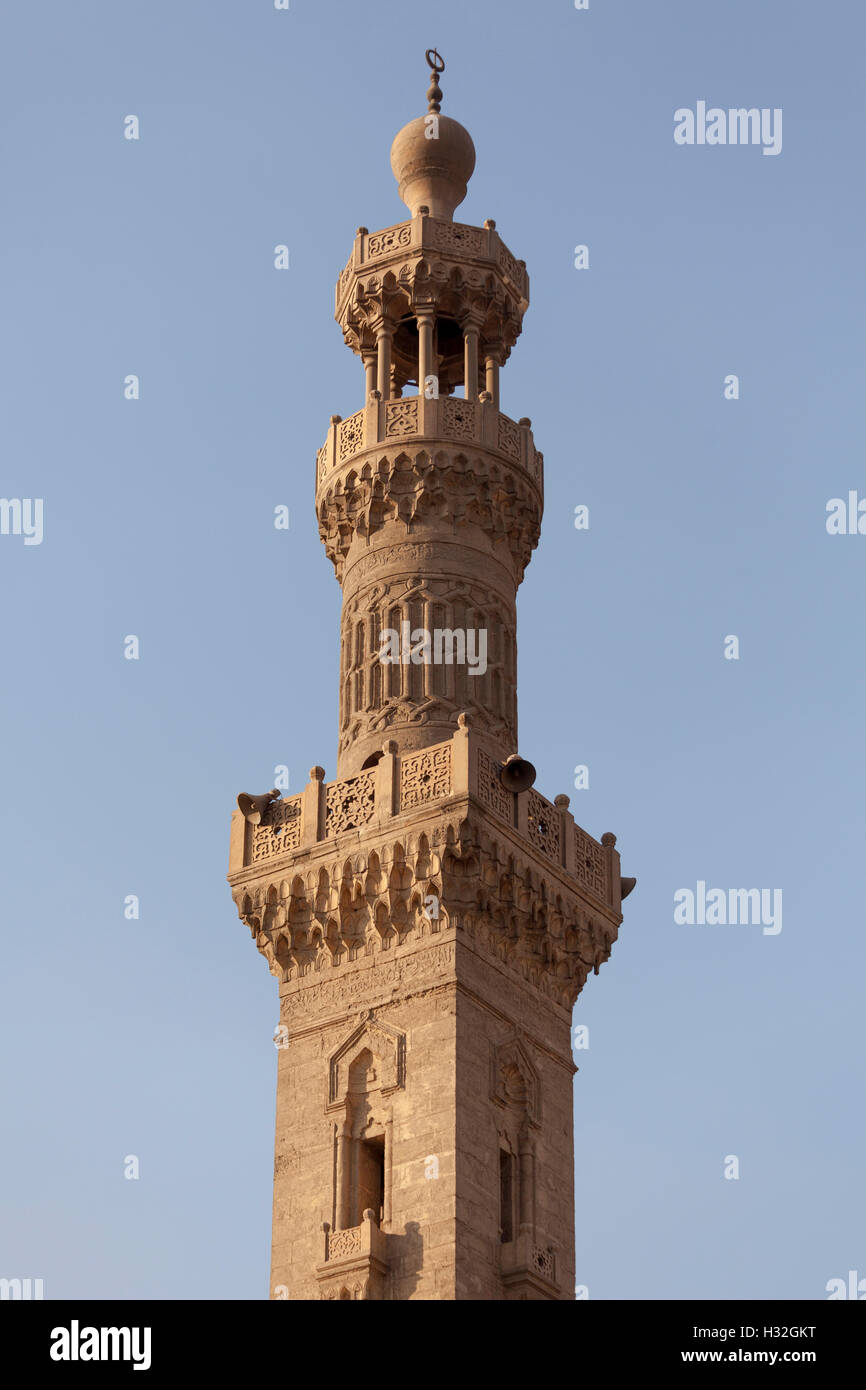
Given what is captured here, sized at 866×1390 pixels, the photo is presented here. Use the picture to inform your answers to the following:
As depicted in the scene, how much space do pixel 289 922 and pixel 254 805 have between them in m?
1.86

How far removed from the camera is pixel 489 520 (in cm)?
3844

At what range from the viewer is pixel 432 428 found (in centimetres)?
3847

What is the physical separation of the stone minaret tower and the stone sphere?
1.69 metres

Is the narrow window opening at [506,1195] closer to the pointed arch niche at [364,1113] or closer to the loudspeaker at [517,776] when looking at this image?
the pointed arch niche at [364,1113]

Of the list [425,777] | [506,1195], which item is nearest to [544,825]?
[425,777]

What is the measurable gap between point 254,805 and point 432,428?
6.81 meters

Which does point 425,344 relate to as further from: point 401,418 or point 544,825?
point 544,825

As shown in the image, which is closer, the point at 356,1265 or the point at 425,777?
the point at 356,1265

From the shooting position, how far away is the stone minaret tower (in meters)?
32.7

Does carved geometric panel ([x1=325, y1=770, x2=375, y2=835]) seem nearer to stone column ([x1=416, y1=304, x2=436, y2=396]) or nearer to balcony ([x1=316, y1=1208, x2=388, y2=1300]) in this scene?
balcony ([x1=316, y1=1208, x2=388, y2=1300])

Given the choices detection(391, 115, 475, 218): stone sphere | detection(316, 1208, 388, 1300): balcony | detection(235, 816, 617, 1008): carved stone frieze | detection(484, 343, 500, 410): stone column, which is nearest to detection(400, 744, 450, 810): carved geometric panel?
detection(235, 816, 617, 1008): carved stone frieze
